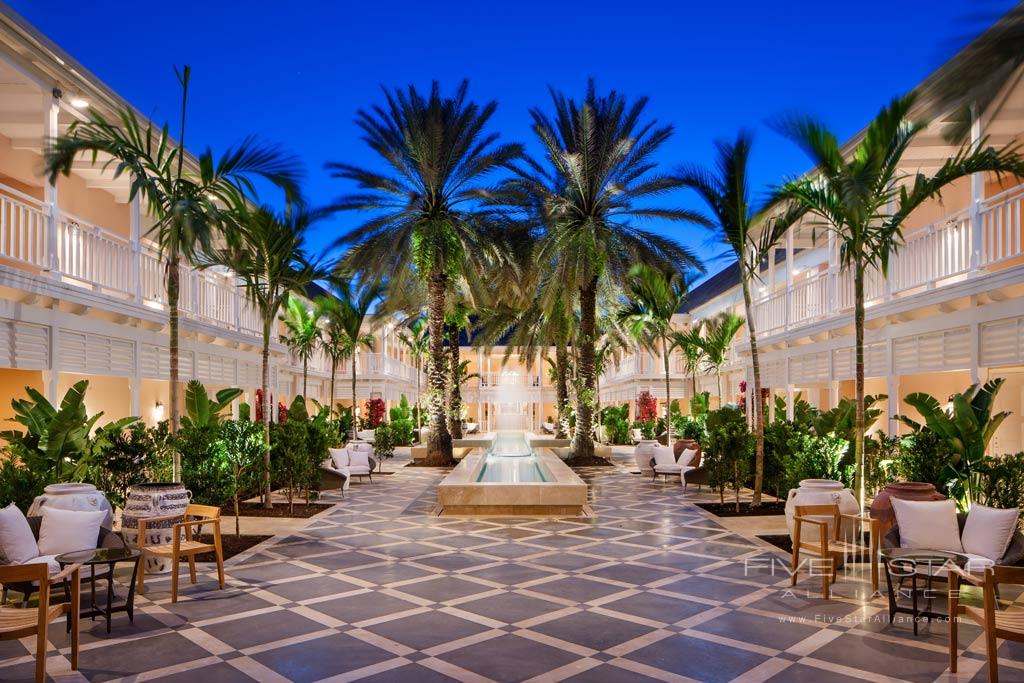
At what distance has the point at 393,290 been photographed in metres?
23.0

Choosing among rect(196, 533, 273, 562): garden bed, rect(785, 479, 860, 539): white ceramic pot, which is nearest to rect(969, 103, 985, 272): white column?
rect(785, 479, 860, 539): white ceramic pot

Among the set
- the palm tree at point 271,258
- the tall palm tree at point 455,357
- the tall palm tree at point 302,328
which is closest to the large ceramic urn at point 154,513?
the palm tree at point 271,258

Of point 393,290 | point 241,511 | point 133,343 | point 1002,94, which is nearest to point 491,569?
point 241,511

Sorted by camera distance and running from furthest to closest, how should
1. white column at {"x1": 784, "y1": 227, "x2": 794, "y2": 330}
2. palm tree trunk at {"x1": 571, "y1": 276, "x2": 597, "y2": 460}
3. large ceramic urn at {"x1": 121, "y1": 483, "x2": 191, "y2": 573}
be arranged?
palm tree trunk at {"x1": 571, "y1": 276, "x2": 597, "y2": 460} < white column at {"x1": 784, "y1": 227, "x2": 794, "y2": 330} < large ceramic urn at {"x1": 121, "y1": 483, "x2": 191, "y2": 573}

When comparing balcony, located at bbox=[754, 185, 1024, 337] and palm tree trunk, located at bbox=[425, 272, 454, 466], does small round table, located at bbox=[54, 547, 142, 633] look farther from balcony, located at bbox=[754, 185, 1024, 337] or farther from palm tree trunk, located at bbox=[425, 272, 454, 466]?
palm tree trunk, located at bbox=[425, 272, 454, 466]

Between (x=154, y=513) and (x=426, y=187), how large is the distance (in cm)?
1328

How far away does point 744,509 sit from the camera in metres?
13.1

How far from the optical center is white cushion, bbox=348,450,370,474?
58.0 feet

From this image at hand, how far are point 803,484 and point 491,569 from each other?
12.8 ft

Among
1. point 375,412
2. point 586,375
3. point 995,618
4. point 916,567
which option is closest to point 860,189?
point 916,567

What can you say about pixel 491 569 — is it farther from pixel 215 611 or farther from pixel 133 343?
pixel 133 343

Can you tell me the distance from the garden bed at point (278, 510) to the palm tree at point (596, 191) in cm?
891

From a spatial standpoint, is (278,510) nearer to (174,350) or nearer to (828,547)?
(174,350)

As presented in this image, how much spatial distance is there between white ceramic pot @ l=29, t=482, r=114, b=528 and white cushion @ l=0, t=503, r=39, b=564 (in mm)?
586
